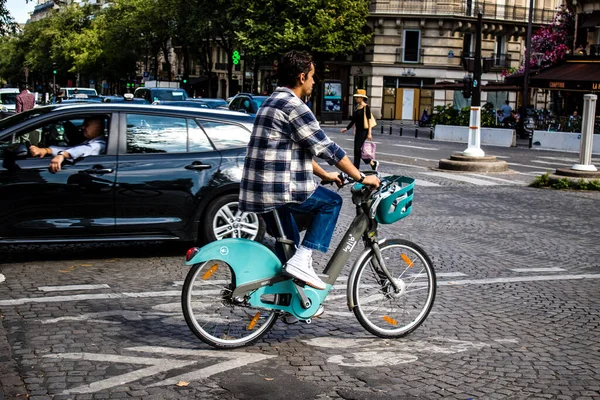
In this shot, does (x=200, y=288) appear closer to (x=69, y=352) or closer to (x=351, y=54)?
(x=69, y=352)

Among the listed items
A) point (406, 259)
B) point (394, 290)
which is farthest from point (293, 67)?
point (394, 290)

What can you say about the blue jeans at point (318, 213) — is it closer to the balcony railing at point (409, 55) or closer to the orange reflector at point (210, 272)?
the orange reflector at point (210, 272)

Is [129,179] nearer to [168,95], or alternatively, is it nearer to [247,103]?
[247,103]

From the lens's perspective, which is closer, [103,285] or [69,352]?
[69,352]

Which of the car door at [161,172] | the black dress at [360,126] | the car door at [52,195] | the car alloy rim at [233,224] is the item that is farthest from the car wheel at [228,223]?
the black dress at [360,126]

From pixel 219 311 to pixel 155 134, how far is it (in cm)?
355

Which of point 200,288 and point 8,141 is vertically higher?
point 8,141

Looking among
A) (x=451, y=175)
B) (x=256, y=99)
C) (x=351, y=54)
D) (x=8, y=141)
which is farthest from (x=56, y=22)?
(x=8, y=141)

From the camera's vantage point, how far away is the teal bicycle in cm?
557

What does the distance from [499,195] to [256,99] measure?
55.1 feet

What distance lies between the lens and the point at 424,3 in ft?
198

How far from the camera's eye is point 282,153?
5488mm

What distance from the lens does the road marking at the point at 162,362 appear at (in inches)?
198

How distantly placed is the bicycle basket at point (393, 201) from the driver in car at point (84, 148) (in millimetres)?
3707
